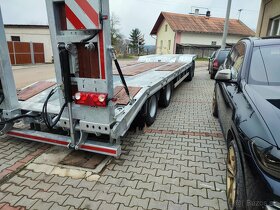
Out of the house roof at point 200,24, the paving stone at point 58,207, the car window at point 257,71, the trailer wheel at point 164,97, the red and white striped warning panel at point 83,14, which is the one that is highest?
the house roof at point 200,24

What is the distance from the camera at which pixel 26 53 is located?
21828 millimetres

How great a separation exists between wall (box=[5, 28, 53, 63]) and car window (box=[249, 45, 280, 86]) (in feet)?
79.6

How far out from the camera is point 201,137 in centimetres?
452

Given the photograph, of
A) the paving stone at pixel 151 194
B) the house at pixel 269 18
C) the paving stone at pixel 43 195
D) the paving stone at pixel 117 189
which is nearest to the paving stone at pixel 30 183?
the paving stone at pixel 43 195

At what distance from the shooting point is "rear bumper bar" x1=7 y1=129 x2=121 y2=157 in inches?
126

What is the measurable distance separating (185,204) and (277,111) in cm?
141

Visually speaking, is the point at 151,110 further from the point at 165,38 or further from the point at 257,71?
the point at 165,38

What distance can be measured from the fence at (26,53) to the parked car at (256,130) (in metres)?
21.8

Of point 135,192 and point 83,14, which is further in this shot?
point 135,192

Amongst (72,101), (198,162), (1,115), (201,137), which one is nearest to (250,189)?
(198,162)

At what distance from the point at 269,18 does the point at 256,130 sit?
40.0 feet

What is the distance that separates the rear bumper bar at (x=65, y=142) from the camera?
126 inches

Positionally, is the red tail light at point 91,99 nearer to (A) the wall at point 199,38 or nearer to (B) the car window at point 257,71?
(B) the car window at point 257,71

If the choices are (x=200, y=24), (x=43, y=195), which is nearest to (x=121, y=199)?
(x=43, y=195)
